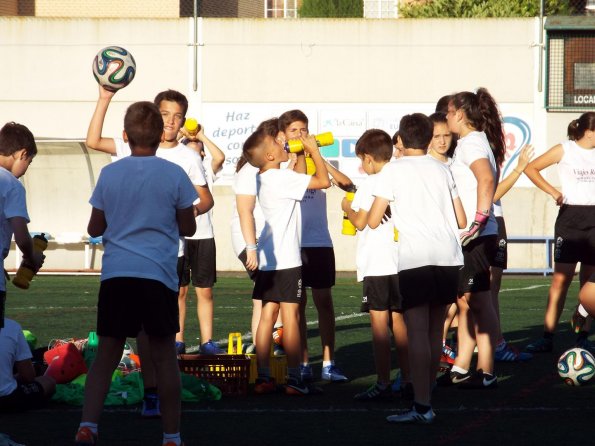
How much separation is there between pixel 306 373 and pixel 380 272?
1117mm

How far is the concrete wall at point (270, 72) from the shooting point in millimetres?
22359

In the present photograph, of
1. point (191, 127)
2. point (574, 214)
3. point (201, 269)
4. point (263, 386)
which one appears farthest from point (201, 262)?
point (574, 214)

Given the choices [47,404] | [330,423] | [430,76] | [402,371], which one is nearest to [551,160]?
[402,371]

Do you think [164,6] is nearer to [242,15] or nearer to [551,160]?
[242,15]

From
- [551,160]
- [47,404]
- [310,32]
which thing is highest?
[310,32]

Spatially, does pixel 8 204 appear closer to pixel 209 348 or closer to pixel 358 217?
pixel 358 217

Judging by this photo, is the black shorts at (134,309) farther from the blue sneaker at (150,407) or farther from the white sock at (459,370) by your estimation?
the white sock at (459,370)

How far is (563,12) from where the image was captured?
25.4 m

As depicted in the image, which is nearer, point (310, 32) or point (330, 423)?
point (330, 423)

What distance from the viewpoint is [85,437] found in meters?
6.16

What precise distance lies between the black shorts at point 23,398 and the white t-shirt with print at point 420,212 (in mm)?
2501

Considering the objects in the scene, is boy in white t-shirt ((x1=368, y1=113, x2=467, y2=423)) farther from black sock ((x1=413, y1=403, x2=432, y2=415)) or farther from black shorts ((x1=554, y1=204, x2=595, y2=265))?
black shorts ((x1=554, y1=204, x2=595, y2=265))

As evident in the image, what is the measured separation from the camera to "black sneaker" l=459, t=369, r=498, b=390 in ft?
28.5

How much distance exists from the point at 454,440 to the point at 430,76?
1619 cm
